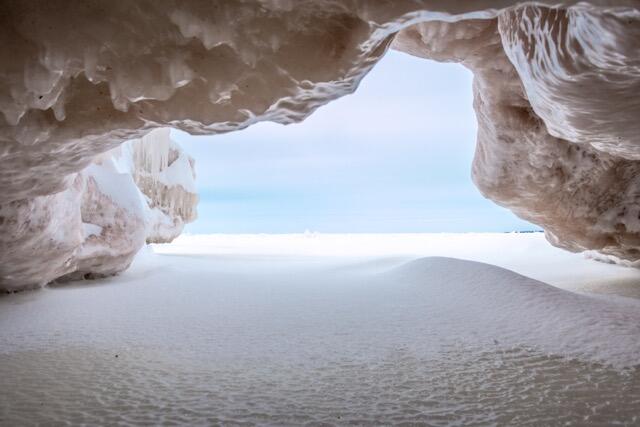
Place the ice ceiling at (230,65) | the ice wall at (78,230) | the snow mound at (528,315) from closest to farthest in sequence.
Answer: the ice ceiling at (230,65) < the snow mound at (528,315) < the ice wall at (78,230)

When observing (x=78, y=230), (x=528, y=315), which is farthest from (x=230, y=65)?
(x=78, y=230)

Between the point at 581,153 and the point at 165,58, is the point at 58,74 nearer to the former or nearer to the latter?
the point at 165,58

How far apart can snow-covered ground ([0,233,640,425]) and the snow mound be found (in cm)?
1

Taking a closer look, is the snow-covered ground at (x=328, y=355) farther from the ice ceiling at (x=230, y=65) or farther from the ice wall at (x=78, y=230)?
the ice ceiling at (x=230, y=65)

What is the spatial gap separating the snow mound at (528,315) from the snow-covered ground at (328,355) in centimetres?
1

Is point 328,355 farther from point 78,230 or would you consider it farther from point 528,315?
point 78,230

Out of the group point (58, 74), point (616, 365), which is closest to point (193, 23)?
point (58, 74)

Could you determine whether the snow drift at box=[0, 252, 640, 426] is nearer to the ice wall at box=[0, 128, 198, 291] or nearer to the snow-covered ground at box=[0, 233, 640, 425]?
the snow-covered ground at box=[0, 233, 640, 425]

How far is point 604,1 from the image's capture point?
3.43 ft

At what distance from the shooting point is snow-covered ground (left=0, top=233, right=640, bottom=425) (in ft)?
4.16

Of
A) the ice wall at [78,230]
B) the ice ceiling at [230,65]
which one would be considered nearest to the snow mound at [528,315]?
the ice ceiling at [230,65]

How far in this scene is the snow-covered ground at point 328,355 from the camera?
127 cm

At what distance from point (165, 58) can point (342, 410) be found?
1.31 metres

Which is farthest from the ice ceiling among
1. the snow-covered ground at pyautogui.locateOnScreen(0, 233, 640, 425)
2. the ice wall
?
the snow-covered ground at pyautogui.locateOnScreen(0, 233, 640, 425)
